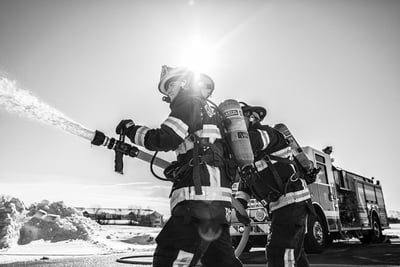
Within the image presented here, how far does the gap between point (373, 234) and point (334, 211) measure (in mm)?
4382

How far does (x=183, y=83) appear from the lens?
8.46 ft

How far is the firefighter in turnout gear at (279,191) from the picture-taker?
9.37ft

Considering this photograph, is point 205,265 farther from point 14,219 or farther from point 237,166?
point 14,219

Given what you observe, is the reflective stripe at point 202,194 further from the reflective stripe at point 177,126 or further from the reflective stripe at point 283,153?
the reflective stripe at point 283,153

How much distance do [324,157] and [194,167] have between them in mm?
7577

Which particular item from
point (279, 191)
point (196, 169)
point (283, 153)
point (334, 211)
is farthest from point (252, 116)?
point (334, 211)

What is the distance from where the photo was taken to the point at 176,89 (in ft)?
8.41

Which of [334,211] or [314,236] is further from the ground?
[334,211]

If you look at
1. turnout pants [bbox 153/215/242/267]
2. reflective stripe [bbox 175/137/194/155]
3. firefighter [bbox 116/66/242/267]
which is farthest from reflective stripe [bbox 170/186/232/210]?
reflective stripe [bbox 175/137/194/155]

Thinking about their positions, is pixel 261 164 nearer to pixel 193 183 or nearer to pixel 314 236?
pixel 193 183

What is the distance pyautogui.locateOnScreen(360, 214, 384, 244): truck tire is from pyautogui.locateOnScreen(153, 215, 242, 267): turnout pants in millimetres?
11236

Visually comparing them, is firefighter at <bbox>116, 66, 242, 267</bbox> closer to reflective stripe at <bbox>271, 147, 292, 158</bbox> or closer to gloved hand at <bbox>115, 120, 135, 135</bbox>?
gloved hand at <bbox>115, 120, 135, 135</bbox>

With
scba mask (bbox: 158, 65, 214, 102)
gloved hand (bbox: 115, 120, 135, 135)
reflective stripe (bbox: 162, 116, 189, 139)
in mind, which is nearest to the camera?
reflective stripe (bbox: 162, 116, 189, 139)

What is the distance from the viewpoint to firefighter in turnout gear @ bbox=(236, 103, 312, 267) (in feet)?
9.37
